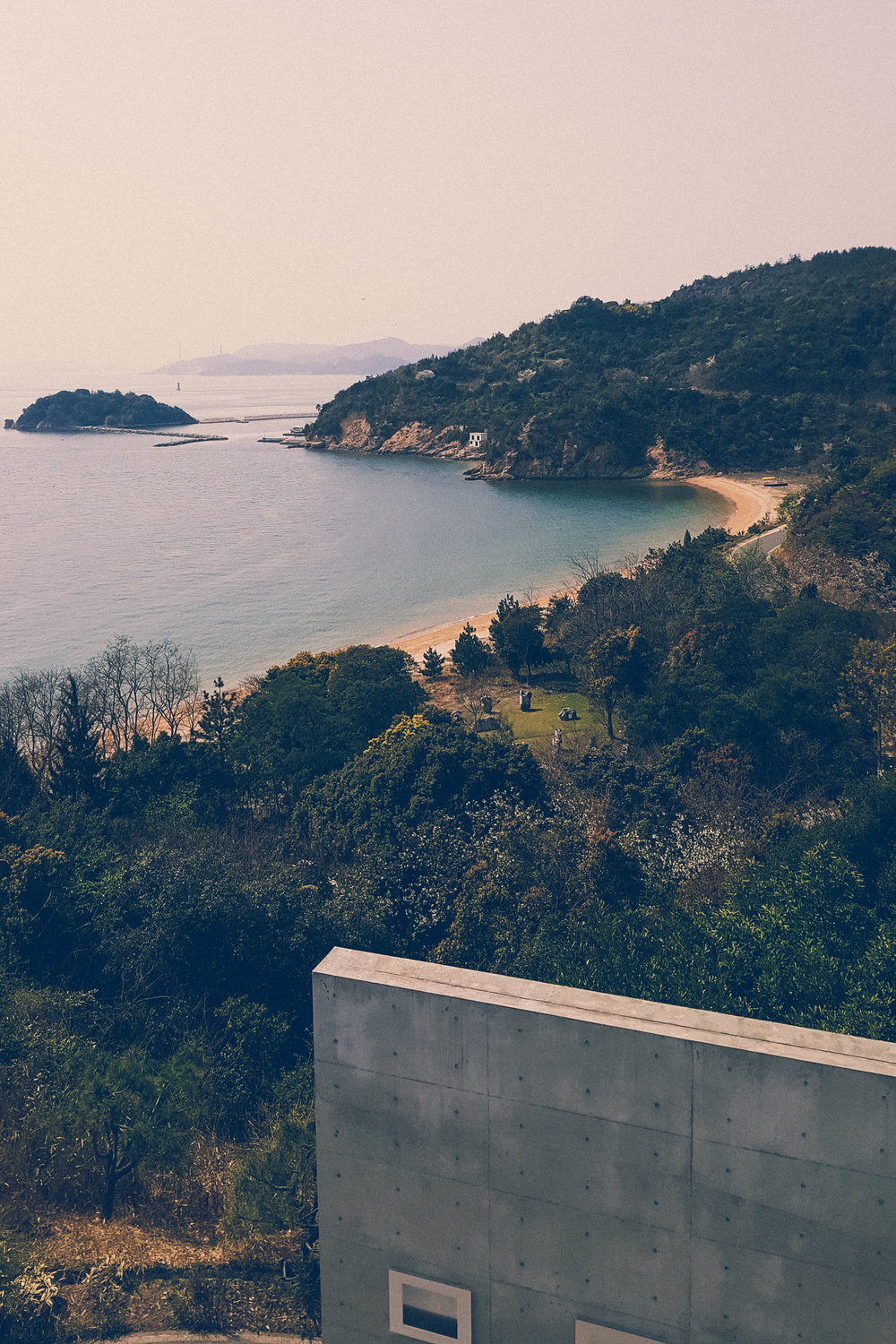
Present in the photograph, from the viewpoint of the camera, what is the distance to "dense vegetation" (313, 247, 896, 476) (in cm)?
10156

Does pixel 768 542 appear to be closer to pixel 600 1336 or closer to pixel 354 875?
pixel 354 875

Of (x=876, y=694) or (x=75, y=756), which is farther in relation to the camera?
(x=876, y=694)

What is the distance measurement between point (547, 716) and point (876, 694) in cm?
1160

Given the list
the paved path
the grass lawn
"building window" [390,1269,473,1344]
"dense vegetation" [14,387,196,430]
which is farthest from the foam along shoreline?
"dense vegetation" [14,387,196,430]

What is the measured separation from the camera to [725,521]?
75.6m

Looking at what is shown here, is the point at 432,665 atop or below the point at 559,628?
below

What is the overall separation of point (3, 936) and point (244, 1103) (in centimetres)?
602

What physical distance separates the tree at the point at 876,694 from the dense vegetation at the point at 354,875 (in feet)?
0.32

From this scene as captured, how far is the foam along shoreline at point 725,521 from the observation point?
47.9m

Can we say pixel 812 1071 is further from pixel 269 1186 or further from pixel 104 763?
pixel 104 763

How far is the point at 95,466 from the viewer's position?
124 meters

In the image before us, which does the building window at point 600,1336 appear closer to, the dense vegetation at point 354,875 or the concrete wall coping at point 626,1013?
the concrete wall coping at point 626,1013

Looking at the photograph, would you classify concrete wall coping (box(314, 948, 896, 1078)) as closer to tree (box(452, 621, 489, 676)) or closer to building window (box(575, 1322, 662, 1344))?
building window (box(575, 1322, 662, 1344))

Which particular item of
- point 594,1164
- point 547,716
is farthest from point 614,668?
point 594,1164
